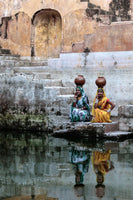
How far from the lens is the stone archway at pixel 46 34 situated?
14.4 metres

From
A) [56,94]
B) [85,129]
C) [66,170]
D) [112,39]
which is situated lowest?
[66,170]

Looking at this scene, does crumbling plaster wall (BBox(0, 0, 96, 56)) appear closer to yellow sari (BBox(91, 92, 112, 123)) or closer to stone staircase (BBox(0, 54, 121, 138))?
stone staircase (BBox(0, 54, 121, 138))

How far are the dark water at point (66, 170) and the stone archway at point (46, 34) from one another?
8076 mm

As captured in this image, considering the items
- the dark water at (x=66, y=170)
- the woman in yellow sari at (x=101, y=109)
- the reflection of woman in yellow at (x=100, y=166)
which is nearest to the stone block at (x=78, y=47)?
the woman in yellow sari at (x=101, y=109)

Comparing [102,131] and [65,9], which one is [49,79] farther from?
[65,9]

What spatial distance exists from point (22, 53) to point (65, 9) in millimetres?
2442

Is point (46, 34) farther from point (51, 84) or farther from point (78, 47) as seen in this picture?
point (51, 84)

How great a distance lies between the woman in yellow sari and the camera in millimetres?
7824

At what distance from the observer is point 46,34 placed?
48.5 ft

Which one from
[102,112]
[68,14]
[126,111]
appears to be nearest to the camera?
[102,112]

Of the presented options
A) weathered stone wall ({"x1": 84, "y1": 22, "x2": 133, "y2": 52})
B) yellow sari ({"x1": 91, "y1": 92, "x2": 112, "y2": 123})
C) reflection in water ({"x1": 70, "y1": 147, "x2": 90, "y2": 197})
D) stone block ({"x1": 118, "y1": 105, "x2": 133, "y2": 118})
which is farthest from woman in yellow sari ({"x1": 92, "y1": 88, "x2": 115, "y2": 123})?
weathered stone wall ({"x1": 84, "y1": 22, "x2": 133, "y2": 52})

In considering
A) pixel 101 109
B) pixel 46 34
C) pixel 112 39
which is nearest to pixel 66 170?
pixel 101 109

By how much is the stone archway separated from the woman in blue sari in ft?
21.5

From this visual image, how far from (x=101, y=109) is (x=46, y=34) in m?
7.65
